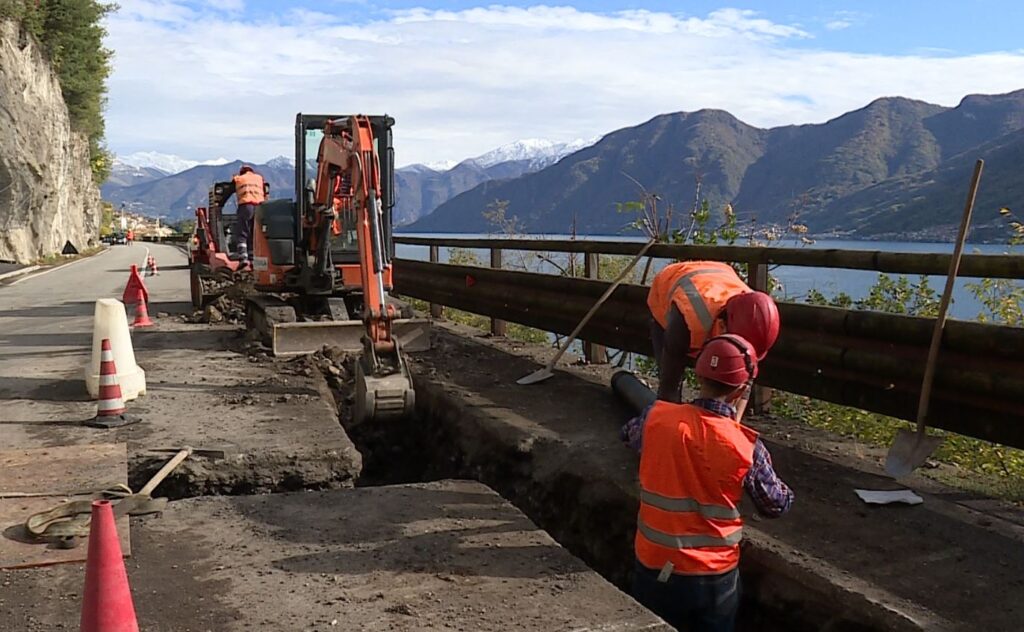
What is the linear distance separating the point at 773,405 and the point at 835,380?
1.39 metres

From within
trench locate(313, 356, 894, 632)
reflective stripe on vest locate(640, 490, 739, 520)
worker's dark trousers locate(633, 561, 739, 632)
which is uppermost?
reflective stripe on vest locate(640, 490, 739, 520)

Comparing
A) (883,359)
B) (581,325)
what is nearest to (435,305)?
(581,325)

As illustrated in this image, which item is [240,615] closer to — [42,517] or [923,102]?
[42,517]

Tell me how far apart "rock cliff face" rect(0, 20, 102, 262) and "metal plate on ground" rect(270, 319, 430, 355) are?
3043cm

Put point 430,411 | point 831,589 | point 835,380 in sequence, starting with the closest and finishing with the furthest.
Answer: point 831,589, point 835,380, point 430,411

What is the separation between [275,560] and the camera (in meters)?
3.77

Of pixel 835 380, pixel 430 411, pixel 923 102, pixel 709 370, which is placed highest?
pixel 923 102

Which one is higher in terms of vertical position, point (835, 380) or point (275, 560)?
point (835, 380)

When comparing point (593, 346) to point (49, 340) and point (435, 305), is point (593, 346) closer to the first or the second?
point (435, 305)

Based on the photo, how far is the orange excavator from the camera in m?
7.87

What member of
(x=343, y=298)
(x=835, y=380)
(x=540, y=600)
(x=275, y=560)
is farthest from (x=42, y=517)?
(x=343, y=298)

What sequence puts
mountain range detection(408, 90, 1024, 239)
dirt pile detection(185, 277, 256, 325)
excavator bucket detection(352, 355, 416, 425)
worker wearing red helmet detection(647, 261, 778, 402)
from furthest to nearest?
mountain range detection(408, 90, 1024, 239)
dirt pile detection(185, 277, 256, 325)
excavator bucket detection(352, 355, 416, 425)
worker wearing red helmet detection(647, 261, 778, 402)

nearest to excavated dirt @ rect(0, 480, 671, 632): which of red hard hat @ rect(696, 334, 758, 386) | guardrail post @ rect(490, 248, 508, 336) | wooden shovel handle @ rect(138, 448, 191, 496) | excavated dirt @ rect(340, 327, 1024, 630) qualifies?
wooden shovel handle @ rect(138, 448, 191, 496)

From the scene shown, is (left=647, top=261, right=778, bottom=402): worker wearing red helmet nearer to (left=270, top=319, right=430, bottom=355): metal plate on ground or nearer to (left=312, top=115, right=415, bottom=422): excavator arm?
(left=312, top=115, right=415, bottom=422): excavator arm
